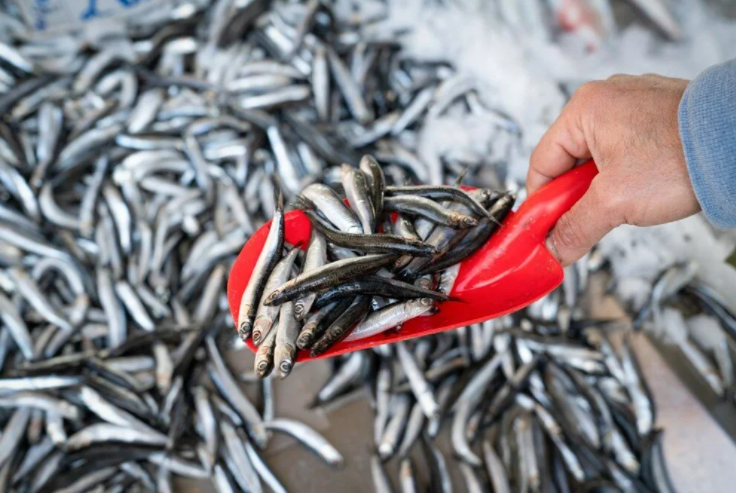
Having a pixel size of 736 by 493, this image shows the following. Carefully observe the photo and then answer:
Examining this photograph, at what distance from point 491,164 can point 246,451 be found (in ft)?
7.19

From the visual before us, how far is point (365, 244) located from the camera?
1625 millimetres

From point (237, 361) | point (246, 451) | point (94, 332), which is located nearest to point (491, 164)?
point (237, 361)

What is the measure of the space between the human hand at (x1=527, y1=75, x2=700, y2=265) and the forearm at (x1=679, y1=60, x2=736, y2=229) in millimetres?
84

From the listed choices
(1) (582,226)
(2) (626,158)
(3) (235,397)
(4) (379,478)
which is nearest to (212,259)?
(3) (235,397)

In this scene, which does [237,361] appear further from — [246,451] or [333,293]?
[333,293]

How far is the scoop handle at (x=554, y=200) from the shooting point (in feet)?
5.68

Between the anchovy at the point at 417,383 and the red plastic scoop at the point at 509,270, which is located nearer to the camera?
the red plastic scoop at the point at 509,270

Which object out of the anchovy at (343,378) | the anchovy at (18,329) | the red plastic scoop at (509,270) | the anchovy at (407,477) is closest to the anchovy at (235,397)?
the anchovy at (343,378)

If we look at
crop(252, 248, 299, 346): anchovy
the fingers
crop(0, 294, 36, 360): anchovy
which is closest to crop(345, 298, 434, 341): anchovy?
crop(252, 248, 299, 346): anchovy

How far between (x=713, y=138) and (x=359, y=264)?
0.95m

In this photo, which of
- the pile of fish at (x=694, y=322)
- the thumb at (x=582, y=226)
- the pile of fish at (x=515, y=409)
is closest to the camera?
the thumb at (x=582, y=226)

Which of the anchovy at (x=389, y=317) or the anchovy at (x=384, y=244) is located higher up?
the anchovy at (x=384, y=244)

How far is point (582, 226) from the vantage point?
158 cm

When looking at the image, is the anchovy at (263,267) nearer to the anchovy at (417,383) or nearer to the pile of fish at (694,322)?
the anchovy at (417,383)
